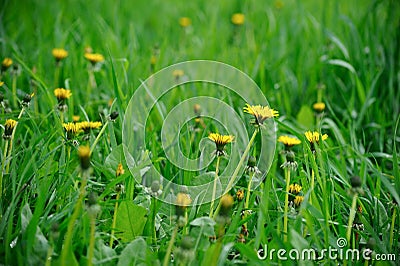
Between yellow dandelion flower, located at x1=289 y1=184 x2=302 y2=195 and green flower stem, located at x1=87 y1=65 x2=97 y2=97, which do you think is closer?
yellow dandelion flower, located at x1=289 y1=184 x2=302 y2=195

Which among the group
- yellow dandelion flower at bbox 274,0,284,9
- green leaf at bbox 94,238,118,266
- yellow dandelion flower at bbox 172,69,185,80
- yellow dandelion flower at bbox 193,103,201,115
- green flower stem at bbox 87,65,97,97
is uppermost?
yellow dandelion flower at bbox 274,0,284,9

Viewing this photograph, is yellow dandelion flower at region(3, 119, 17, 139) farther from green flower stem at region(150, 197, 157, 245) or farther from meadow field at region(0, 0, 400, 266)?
green flower stem at region(150, 197, 157, 245)

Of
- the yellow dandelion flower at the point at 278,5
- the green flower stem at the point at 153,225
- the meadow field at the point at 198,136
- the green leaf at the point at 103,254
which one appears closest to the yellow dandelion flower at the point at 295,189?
the meadow field at the point at 198,136

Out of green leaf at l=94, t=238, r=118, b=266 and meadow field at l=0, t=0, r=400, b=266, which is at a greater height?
meadow field at l=0, t=0, r=400, b=266

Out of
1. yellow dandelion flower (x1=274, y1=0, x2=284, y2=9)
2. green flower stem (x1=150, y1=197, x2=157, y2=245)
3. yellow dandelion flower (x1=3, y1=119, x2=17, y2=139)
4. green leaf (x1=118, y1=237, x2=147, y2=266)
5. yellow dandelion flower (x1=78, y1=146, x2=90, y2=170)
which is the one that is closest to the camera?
yellow dandelion flower (x1=78, y1=146, x2=90, y2=170)

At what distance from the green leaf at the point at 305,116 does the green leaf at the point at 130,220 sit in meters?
1.13

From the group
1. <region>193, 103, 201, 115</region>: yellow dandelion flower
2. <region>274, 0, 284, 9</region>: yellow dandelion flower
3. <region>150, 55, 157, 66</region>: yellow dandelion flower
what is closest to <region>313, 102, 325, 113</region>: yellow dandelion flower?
<region>193, 103, 201, 115</region>: yellow dandelion flower

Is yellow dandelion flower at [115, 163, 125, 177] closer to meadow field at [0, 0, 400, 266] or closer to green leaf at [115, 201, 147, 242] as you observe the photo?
meadow field at [0, 0, 400, 266]

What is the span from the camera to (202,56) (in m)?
2.93

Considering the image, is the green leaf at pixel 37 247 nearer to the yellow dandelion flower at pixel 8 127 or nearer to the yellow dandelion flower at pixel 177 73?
the yellow dandelion flower at pixel 8 127

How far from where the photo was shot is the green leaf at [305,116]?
7.97 feet

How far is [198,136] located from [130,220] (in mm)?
602

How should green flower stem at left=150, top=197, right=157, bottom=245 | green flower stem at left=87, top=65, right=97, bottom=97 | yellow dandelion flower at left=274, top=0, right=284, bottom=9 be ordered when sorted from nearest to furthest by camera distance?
1. green flower stem at left=150, top=197, right=157, bottom=245
2. green flower stem at left=87, top=65, right=97, bottom=97
3. yellow dandelion flower at left=274, top=0, right=284, bottom=9

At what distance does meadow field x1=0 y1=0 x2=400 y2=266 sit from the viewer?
1414 millimetres
